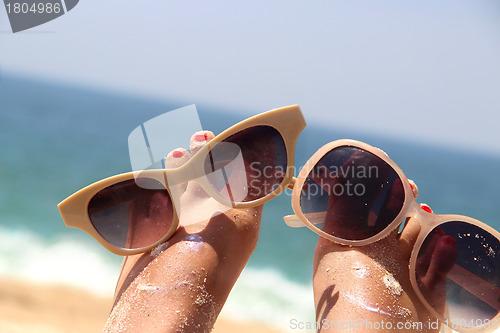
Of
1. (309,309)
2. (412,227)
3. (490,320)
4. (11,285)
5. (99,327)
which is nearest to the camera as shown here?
(490,320)

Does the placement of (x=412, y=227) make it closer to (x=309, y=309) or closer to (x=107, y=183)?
(x=107, y=183)

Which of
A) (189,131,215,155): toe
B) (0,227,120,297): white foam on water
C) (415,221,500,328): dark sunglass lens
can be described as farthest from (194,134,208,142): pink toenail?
(0,227,120,297): white foam on water

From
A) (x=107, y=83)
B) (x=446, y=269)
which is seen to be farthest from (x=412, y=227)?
(x=107, y=83)

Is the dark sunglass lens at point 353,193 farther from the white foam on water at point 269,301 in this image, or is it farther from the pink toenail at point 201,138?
the white foam on water at point 269,301

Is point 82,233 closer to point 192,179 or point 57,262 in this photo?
point 57,262

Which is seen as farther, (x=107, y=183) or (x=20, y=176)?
(x=20, y=176)

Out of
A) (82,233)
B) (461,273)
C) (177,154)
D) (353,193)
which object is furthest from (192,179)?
(82,233)

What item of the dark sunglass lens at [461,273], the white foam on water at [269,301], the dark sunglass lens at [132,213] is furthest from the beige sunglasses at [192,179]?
the white foam on water at [269,301]
